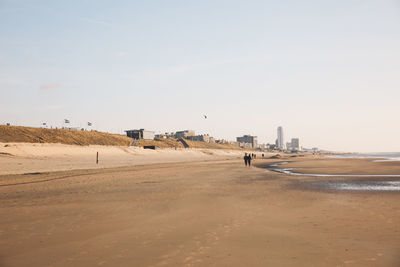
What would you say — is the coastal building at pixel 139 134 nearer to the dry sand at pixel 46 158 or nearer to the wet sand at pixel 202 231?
the dry sand at pixel 46 158

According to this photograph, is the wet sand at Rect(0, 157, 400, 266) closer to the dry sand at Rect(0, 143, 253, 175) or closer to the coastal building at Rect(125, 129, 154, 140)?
the dry sand at Rect(0, 143, 253, 175)

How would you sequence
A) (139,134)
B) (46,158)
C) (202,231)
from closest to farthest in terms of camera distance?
(202,231)
(46,158)
(139,134)

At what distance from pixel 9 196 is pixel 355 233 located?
47.5 feet

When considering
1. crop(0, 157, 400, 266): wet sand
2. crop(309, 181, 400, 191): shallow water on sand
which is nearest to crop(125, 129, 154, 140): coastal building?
crop(309, 181, 400, 191): shallow water on sand

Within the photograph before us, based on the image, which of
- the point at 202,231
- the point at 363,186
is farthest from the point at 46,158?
the point at 363,186

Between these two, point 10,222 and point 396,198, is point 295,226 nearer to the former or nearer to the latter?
point 396,198

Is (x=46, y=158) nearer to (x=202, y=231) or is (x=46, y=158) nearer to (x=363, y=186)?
(x=202, y=231)

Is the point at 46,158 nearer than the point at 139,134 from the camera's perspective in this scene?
Yes

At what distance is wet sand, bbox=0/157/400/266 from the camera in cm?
537

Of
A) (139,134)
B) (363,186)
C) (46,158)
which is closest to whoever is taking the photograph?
(363,186)

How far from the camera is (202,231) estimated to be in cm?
721

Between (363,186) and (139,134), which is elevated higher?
(139,134)

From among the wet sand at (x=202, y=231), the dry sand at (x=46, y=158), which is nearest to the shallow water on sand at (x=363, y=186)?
the wet sand at (x=202, y=231)

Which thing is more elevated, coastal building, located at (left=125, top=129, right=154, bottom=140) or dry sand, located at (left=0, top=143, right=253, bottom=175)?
coastal building, located at (left=125, top=129, right=154, bottom=140)
